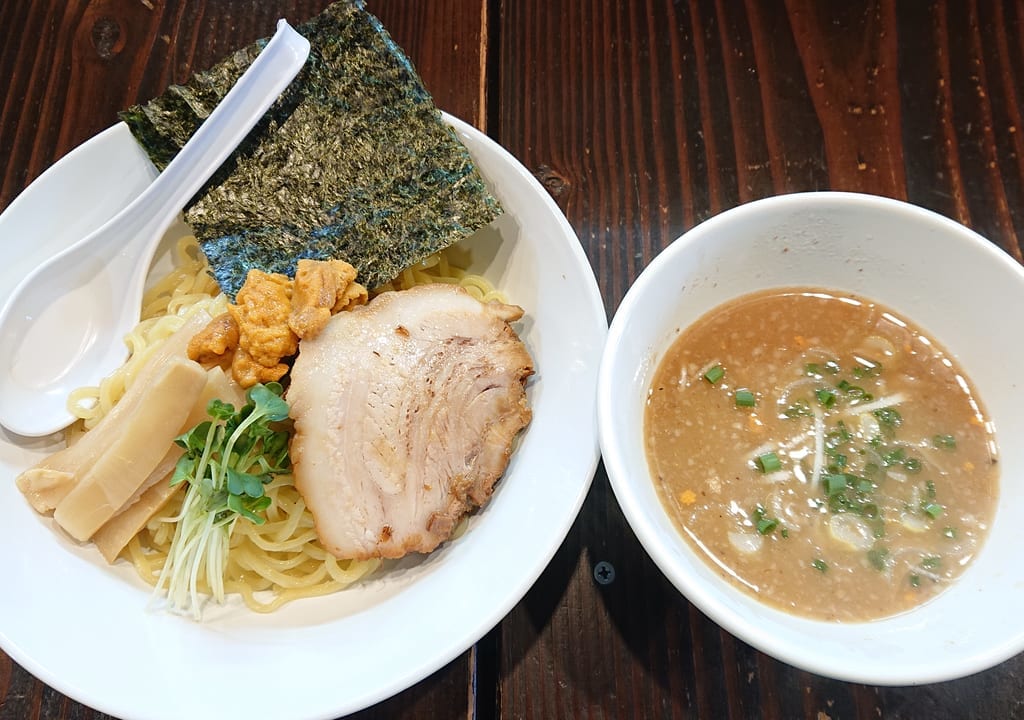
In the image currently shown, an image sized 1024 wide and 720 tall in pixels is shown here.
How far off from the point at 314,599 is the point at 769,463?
1.05 metres

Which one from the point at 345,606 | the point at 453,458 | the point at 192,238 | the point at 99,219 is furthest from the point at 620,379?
the point at 99,219

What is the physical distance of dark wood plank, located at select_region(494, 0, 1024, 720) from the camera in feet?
6.66

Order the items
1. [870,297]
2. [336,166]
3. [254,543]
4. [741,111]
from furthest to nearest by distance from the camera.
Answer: [741,111] < [336,166] < [254,543] < [870,297]

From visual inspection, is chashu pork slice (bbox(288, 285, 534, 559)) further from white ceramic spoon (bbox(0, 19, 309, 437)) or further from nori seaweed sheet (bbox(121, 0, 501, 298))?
white ceramic spoon (bbox(0, 19, 309, 437))

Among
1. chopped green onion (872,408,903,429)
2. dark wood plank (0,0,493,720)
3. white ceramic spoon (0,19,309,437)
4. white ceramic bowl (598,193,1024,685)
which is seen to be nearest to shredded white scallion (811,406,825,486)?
chopped green onion (872,408,903,429)

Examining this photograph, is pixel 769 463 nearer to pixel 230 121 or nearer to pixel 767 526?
pixel 767 526

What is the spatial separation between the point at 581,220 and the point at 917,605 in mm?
1287

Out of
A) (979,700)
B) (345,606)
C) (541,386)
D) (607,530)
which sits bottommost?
(979,700)

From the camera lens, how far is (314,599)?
5.18 ft

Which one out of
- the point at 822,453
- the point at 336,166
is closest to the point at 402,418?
the point at 336,166

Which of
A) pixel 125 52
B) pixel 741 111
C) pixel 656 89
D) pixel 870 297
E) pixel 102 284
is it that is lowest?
pixel 870 297

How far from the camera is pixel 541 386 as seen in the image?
1669 millimetres

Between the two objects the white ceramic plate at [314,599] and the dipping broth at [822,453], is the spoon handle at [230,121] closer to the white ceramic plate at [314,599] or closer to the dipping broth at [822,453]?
the white ceramic plate at [314,599]

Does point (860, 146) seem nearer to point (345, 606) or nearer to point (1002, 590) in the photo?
point (1002, 590)
